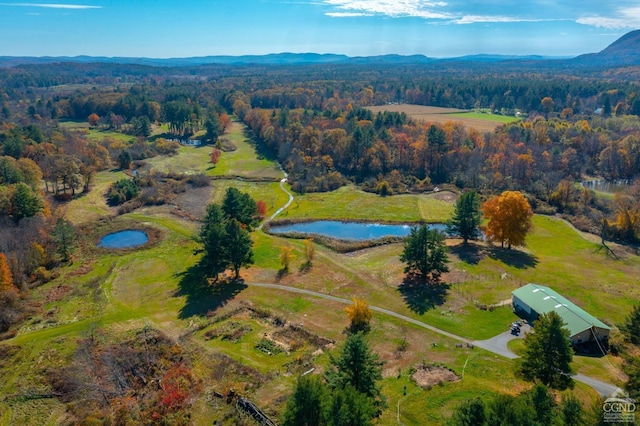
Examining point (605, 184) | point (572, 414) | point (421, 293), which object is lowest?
point (421, 293)

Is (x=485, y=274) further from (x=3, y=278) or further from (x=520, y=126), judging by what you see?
(x=520, y=126)

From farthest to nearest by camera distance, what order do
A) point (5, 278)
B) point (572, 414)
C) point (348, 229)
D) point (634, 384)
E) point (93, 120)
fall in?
point (93, 120), point (348, 229), point (5, 278), point (634, 384), point (572, 414)

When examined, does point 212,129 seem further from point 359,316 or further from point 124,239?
point 359,316

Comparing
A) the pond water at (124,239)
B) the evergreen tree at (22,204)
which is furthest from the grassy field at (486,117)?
the evergreen tree at (22,204)

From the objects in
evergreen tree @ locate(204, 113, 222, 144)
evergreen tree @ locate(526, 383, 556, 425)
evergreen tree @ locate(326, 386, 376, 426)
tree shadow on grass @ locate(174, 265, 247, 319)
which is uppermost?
evergreen tree @ locate(204, 113, 222, 144)

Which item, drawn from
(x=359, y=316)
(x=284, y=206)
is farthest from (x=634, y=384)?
(x=284, y=206)

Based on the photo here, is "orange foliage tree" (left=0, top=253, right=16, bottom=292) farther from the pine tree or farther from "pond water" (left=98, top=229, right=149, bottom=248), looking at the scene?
"pond water" (left=98, top=229, right=149, bottom=248)

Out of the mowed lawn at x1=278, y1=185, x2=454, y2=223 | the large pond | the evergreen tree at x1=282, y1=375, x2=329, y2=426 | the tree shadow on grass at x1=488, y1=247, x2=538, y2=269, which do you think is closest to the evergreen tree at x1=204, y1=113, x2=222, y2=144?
the mowed lawn at x1=278, y1=185, x2=454, y2=223
